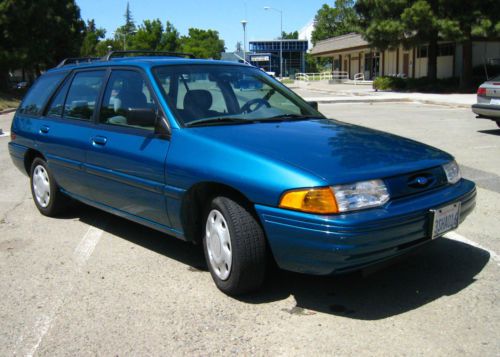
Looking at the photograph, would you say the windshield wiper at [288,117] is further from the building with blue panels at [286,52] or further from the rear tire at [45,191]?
the building with blue panels at [286,52]

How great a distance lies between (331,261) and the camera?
317 cm

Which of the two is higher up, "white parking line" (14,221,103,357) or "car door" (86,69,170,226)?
"car door" (86,69,170,226)

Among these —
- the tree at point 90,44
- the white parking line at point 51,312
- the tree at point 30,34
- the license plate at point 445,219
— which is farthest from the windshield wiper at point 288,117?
the tree at point 90,44

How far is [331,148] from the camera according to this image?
3.65 m

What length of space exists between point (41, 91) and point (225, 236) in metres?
3.50

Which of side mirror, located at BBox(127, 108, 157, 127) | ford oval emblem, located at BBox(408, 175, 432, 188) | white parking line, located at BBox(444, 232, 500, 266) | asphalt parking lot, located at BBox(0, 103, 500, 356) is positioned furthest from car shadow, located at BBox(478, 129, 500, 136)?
side mirror, located at BBox(127, 108, 157, 127)

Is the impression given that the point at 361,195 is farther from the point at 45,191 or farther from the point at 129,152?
the point at 45,191

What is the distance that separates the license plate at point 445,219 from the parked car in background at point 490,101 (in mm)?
8493

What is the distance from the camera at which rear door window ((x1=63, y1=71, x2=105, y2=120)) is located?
16.3 ft

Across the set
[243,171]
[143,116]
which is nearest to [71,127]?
[143,116]

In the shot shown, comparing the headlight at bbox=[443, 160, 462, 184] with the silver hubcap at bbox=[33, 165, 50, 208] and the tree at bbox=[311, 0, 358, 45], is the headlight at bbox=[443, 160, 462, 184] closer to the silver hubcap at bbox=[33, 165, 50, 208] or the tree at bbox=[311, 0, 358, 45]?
the silver hubcap at bbox=[33, 165, 50, 208]

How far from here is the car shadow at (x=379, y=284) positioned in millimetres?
3594

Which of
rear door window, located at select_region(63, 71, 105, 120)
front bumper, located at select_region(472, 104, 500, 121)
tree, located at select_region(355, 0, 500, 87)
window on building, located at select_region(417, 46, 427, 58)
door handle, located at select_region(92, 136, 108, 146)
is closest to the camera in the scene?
door handle, located at select_region(92, 136, 108, 146)

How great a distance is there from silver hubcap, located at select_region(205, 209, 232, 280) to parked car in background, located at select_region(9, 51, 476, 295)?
1 centimetres
